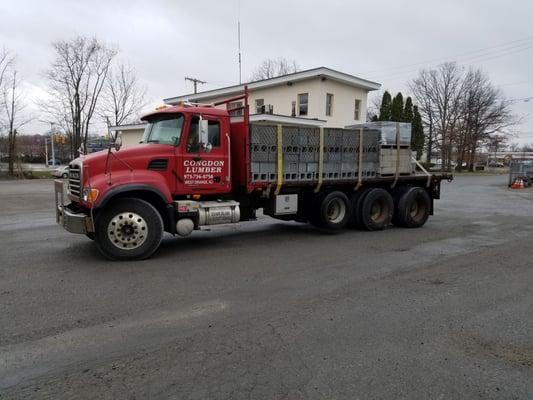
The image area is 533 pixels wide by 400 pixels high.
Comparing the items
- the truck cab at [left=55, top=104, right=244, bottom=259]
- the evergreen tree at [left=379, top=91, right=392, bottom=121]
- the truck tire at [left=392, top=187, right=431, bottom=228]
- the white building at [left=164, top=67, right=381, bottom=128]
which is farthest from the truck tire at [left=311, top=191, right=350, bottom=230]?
the evergreen tree at [left=379, top=91, right=392, bottom=121]

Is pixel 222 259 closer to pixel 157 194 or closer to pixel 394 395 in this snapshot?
pixel 157 194

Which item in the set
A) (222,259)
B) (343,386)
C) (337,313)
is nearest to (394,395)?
(343,386)

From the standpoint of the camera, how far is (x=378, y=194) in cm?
1053

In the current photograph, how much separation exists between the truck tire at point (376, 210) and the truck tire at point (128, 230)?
5.20 metres

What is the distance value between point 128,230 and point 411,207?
7608mm

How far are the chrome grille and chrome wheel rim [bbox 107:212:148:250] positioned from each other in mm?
784

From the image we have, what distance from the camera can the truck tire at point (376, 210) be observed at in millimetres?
10312

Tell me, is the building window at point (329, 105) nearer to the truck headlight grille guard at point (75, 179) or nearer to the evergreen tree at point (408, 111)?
the truck headlight grille guard at point (75, 179)

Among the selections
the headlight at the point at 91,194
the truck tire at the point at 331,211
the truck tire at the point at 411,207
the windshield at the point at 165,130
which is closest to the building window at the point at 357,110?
the truck tire at the point at 411,207

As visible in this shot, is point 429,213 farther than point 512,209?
No

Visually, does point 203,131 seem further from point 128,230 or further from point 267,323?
point 267,323

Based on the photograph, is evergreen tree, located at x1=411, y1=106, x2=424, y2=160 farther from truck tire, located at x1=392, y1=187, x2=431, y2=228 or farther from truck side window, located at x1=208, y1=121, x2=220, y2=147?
truck side window, located at x1=208, y1=121, x2=220, y2=147

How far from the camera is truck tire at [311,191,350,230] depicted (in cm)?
976

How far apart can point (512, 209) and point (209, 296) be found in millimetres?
15091
